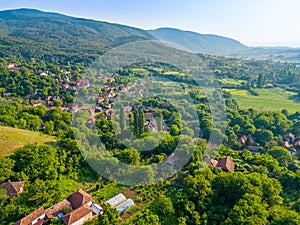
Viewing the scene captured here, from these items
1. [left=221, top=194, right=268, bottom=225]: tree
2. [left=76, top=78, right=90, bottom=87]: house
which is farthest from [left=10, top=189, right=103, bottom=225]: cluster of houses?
[left=76, top=78, right=90, bottom=87]: house

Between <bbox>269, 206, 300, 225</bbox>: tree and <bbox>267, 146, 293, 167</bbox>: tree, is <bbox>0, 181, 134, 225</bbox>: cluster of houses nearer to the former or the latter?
<bbox>269, 206, 300, 225</bbox>: tree

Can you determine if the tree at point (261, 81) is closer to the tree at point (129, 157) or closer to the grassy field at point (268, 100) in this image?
the grassy field at point (268, 100)

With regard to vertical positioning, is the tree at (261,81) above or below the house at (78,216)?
above

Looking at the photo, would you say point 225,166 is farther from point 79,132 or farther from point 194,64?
point 194,64

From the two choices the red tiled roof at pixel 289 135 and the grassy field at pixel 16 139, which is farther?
the red tiled roof at pixel 289 135

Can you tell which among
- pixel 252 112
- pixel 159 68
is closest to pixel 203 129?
pixel 252 112

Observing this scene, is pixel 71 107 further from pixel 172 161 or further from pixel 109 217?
pixel 109 217

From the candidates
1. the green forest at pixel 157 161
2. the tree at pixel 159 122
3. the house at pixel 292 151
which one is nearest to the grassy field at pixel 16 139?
the green forest at pixel 157 161
